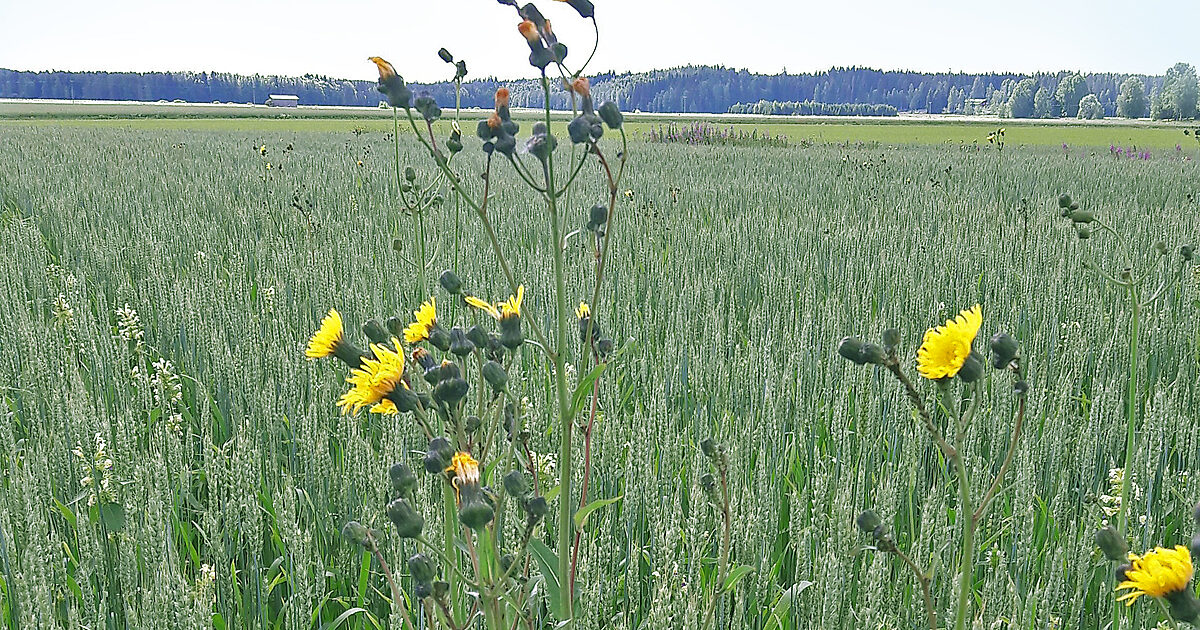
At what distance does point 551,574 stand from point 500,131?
51 cm

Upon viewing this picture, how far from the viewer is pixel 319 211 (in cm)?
531

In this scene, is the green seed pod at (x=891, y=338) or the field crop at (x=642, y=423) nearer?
the green seed pod at (x=891, y=338)

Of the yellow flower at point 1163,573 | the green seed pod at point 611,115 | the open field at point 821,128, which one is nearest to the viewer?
the yellow flower at point 1163,573

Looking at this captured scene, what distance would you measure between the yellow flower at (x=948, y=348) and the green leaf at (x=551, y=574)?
409 mm

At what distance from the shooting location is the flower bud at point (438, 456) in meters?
0.73

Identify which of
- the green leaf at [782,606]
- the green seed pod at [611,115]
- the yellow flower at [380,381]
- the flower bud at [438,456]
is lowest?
the green leaf at [782,606]

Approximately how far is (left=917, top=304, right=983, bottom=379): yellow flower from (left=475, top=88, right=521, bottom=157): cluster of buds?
1.64 feet

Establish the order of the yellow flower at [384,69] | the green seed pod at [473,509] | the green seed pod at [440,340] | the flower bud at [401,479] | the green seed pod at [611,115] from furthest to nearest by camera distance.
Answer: the yellow flower at [384,69], the green seed pod at [611,115], the green seed pod at [440,340], the flower bud at [401,479], the green seed pod at [473,509]

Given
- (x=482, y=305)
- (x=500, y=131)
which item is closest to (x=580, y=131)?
(x=500, y=131)

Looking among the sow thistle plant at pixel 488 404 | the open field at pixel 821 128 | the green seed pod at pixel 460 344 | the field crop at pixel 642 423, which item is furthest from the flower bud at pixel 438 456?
the open field at pixel 821 128

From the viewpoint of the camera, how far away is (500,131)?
0.95 metres

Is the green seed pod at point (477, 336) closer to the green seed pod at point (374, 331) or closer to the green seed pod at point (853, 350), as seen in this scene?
the green seed pod at point (374, 331)

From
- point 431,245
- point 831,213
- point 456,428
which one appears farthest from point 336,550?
point 831,213

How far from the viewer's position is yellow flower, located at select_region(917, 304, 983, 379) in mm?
738
